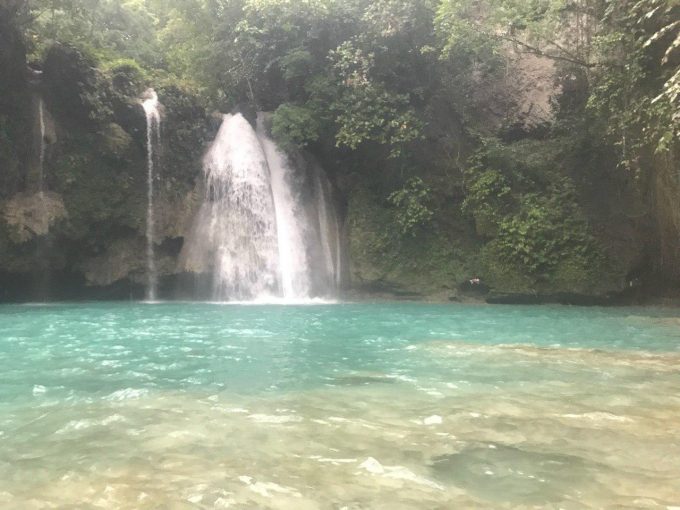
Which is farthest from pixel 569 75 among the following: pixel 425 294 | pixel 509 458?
pixel 509 458

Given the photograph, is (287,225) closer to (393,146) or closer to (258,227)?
(258,227)

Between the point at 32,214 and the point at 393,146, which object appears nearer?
the point at 32,214

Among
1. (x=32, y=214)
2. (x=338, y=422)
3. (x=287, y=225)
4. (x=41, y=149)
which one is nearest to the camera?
(x=338, y=422)

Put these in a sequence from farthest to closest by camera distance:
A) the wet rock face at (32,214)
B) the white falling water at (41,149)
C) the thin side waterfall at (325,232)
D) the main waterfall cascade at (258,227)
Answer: the thin side waterfall at (325,232)
the main waterfall cascade at (258,227)
the white falling water at (41,149)
the wet rock face at (32,214)

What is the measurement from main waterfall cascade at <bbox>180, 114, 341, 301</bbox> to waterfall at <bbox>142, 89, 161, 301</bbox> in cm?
95

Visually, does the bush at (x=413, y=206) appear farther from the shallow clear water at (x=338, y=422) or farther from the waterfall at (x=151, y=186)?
the shallow clear water at (x=338, y=422)

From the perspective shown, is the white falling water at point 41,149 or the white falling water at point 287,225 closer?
the white falling water at point 41,149

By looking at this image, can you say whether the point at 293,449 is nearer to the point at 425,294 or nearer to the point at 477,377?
the point at 477,377

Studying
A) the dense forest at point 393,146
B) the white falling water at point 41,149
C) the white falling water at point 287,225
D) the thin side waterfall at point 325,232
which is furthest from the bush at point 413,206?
the white falling water at point 41,149

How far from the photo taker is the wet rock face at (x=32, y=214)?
14.8m

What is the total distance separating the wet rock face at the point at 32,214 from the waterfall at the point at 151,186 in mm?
2250

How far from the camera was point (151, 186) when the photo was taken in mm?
16672

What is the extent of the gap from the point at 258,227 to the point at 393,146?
4765mm

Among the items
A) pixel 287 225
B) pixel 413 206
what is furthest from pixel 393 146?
pixel 287 225
